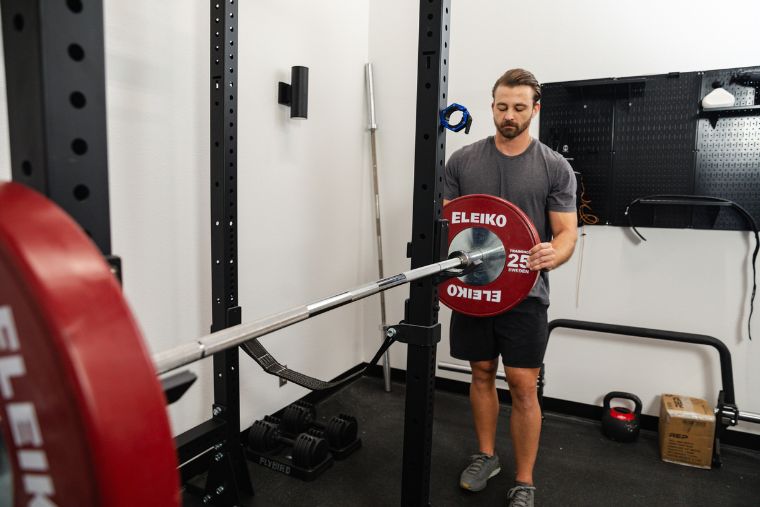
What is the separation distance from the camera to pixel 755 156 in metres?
2.29

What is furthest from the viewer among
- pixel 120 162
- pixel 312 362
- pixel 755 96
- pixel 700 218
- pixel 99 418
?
pixel 312 362

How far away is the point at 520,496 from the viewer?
1850 millimetres

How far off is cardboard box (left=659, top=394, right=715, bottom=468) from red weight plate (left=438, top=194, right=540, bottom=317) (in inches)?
45.5

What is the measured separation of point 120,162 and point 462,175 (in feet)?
4.04

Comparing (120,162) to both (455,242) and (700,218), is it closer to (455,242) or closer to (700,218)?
(455,242)

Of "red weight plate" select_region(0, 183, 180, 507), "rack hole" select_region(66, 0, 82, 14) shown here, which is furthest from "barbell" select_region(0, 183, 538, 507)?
"rack hole" select_region(66, 0, 82, 14)

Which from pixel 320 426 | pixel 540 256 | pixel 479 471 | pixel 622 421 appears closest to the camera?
pixel 540 256

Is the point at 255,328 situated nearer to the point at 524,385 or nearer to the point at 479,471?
the point at 524,385

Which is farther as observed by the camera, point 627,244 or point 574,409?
point 574,409

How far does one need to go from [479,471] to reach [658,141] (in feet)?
5.76

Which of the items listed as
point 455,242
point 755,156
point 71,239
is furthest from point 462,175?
point 71,239

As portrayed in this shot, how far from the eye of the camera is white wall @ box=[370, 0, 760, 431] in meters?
2.36

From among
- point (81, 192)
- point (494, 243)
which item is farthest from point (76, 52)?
point (494, 243)

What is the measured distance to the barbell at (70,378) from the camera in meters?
0.37
